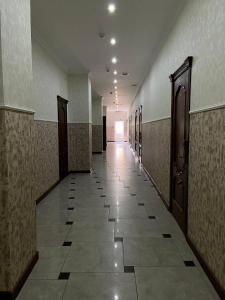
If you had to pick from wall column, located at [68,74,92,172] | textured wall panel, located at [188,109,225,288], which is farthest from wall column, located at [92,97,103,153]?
textured wall panel, located at [188,109,225,288]

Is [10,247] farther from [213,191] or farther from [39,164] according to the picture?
[39,164]

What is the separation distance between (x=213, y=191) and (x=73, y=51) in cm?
499

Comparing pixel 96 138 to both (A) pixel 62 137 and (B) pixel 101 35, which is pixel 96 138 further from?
(B) pixel 101 35

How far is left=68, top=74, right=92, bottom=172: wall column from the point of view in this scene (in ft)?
27.6

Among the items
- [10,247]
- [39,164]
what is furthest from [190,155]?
[39,164]

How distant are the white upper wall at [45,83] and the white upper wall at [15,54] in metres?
2.36

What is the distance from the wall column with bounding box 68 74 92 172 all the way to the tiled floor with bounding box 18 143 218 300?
322cm

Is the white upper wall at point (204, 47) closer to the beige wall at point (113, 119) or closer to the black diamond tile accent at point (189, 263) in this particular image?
the black diamond tile accent at point (189, 263)

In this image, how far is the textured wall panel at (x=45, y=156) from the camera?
518cm

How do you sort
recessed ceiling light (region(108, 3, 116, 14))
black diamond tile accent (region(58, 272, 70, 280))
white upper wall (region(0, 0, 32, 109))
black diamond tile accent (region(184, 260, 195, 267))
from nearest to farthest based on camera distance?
1. white upper wall (region(0, 0, 32, 109))
2. black diamond tile accent (region(58, 272, 70, 280))
3. black diamond tile accent (region(184, 260, 195, 267))
4. recessed ceiling light (region(108, 3, 116, 14))

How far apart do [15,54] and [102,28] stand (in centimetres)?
286

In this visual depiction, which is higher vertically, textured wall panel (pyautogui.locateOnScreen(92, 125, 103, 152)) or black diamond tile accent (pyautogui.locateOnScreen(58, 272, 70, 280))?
textured wall panel (pyautogui.locateOnScreen(92, 125, 103, 152))

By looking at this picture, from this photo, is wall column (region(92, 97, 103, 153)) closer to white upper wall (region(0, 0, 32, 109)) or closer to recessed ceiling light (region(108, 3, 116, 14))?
recessed ceiling light (region(108, 3, 116, 14))

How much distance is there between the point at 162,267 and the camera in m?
2.79
